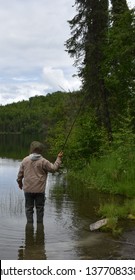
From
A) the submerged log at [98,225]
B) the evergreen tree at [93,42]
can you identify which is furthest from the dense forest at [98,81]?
the submerged log at [98,225]

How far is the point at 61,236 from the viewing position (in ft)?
32.4

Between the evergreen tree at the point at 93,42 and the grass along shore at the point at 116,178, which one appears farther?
the evergreen tree at the point at 93,42

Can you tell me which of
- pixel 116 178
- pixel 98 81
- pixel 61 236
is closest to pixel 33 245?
pixel 61 236

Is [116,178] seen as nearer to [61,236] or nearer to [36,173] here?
[36,173]

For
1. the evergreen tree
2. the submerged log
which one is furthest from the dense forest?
the submerged log

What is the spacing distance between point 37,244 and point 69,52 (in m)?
20.7

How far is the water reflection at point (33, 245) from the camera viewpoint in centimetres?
820

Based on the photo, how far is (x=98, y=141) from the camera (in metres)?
24.8

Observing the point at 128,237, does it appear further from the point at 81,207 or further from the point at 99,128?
the point at 99,128

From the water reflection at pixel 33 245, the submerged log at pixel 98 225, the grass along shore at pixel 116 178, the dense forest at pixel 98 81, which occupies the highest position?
the dense forest at pixel 98 81

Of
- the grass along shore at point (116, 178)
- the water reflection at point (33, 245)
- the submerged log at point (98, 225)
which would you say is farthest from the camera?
the grass along shore at point (116, 178)

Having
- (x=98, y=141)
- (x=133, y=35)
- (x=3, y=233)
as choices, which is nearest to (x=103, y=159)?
(x=98, y=141)

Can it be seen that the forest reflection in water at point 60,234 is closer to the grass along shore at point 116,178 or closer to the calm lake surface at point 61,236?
the calm lake surface at point 61,236

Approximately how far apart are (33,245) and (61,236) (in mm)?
963
